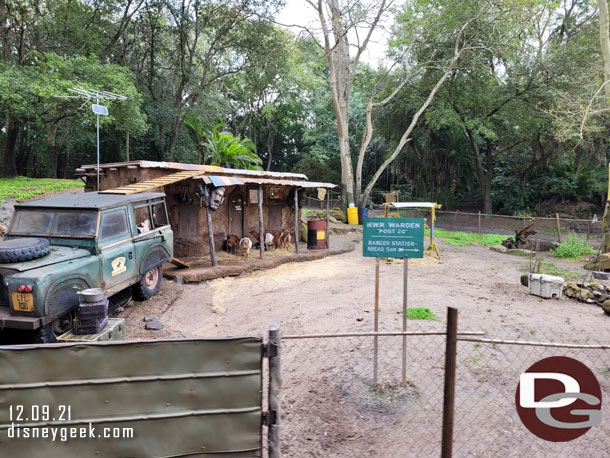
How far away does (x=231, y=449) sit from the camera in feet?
8.62

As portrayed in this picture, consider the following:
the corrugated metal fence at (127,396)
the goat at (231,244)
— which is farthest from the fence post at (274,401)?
the goat at (231,244)

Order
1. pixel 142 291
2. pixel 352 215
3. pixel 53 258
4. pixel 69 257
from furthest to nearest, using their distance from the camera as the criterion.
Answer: pixel 352 215, pixel 142 291, pixel 69 257, pixel 53 258

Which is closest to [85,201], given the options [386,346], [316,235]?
[386,346]

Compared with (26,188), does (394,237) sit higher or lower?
lower

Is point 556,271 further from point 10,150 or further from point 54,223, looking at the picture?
point 10,150

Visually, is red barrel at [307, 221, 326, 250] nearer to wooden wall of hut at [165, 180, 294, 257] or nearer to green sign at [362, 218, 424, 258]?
wooden wall of hut at [165, 180, 294, 257]

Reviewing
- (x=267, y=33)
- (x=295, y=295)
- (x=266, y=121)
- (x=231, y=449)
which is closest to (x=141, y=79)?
(x=267, y=33)

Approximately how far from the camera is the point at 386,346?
545cm

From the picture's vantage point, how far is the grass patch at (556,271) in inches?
428

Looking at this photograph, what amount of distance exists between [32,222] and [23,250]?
1441 millimetres

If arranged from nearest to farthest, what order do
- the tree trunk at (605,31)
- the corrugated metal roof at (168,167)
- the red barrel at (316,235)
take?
1. the corrugated metal roof at (168,167)
2. the tree trunk at (605,31)
3. the red barrel at (316,235)

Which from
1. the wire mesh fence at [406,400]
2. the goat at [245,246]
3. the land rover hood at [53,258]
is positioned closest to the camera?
the wire mesh fence at [406,400]

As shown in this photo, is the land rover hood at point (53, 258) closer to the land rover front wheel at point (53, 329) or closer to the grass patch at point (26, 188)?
the land rover front wheel at point (53, 329)

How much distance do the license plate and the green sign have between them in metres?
4.23
